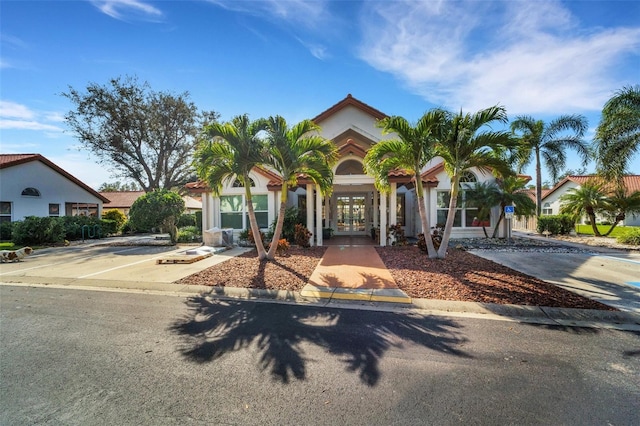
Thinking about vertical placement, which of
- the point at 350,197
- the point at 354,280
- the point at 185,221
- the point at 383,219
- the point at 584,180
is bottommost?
the point at 354,280

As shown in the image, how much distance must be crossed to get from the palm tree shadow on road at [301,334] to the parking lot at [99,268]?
3.32 m

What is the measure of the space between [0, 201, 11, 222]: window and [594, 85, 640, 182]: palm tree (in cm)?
3293

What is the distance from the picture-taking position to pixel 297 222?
14.2m

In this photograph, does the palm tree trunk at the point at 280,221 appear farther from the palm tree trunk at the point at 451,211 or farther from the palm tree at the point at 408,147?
the palm tree trunk at the point at 451,211

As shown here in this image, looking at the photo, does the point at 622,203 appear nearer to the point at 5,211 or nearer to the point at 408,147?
the point at 408,147

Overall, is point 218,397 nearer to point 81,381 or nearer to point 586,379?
point 81,381

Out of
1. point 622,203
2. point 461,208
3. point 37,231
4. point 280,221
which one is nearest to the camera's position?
point 280,221

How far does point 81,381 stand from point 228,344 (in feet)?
5.45

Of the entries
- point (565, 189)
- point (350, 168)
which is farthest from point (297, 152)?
point (565, 189)

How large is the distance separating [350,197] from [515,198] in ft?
28.9

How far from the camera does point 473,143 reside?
8883mm

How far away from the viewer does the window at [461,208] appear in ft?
52.7

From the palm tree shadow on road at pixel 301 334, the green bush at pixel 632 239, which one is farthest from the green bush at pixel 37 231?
the green bush at pixel 632 239

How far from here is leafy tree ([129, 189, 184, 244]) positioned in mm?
14867
